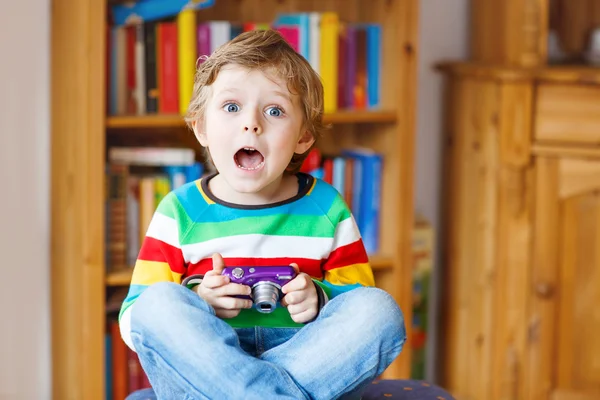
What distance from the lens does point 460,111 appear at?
2582 millimetres

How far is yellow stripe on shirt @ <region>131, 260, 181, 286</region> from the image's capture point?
1.33 metres

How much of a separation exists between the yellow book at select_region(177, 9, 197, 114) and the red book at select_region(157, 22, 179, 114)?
0.4 inches

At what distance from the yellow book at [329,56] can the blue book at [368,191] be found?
0.17m

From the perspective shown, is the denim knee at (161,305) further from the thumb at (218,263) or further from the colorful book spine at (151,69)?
the colorful book spine at (151,69)

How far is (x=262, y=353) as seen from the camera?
129 centimetres

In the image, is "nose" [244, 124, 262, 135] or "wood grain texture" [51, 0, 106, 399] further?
"wood grain texture" [51, 0, 106, 399]

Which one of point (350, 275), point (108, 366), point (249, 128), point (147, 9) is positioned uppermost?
point (147, 9)

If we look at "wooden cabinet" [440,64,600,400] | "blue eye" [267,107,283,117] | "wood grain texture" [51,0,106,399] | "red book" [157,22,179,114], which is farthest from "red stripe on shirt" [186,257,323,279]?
"wooden cabinet" [440,64,600,400]

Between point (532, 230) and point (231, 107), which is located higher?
point (231, 107)

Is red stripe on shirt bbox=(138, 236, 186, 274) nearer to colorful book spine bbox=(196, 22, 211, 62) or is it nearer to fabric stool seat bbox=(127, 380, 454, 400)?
fabric stool seat bbox=(127, 380, 454, 400)

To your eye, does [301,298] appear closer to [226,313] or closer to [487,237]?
[226,313]

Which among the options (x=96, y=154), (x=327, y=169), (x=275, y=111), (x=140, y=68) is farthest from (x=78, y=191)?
(x=275, y=111)

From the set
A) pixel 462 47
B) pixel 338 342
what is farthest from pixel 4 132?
pixel 462 47

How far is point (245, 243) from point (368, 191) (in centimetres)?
104
